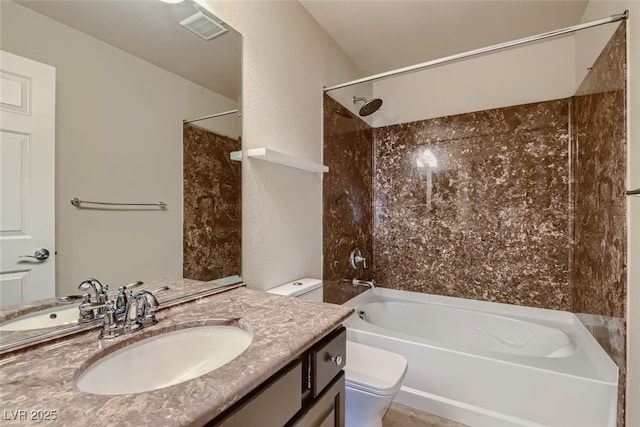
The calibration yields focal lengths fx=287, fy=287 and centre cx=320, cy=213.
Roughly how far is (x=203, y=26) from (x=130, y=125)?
23.7 inches

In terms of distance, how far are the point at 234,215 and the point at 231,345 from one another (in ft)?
2.16

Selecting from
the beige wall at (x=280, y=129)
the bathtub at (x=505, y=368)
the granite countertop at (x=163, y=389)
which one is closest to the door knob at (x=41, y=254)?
the granite countertop at (x=163, y=389)

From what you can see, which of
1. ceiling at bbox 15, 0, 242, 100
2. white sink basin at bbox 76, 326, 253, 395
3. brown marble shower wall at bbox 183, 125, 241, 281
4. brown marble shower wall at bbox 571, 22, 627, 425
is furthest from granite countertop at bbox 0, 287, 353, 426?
brown marble shower wall at bbox 571, 22, 627, 425

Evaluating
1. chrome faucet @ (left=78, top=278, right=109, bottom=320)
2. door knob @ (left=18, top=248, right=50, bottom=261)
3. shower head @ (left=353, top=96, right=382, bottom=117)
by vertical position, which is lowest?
chrome faucet @ (left=78, top=278, right=109, bottom=320)

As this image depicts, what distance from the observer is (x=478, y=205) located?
2.44 m

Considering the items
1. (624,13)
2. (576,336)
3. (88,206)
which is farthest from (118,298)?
(576,336)

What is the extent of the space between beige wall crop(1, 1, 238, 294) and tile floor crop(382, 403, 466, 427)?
4.90 ft

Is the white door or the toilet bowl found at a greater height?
the white door

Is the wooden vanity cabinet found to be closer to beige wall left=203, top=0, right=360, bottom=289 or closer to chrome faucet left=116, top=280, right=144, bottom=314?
chrome faucet left=116, top=280, right=144, bottom=314

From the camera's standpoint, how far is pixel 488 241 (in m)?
2.40

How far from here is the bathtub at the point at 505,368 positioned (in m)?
1.41

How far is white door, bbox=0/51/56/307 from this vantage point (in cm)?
71

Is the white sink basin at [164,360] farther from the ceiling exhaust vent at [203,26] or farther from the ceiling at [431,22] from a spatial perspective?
the ceiling at [431,22]

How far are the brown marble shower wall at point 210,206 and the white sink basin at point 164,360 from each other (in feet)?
1.19
